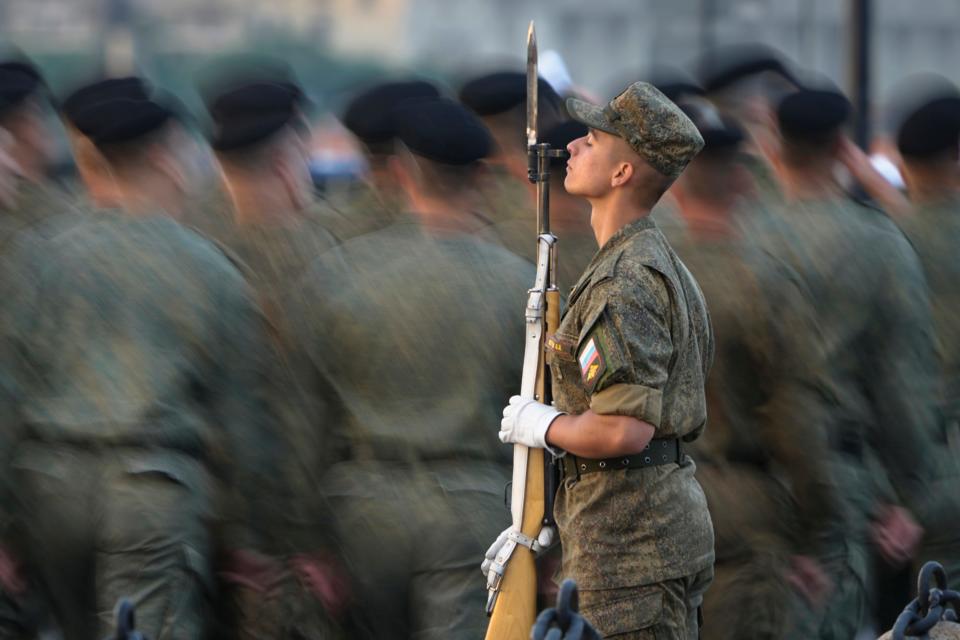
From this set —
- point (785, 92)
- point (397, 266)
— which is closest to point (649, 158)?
point (397, 266)

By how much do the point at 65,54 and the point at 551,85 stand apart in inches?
188

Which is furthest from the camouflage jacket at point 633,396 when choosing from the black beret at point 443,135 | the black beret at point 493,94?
the black beret at point 493,94

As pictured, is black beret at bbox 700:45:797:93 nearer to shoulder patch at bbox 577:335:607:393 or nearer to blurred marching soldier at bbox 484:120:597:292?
blurred marching soldier at bbox 484:120:597:292

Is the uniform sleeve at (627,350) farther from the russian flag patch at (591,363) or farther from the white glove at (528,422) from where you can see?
the white glove at (528,422)

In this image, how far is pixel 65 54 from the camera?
10.2m

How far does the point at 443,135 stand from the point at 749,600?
5.15 feet

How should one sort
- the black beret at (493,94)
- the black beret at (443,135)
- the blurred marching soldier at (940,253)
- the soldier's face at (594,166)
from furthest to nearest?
the black beret at (493,94) < the blurred marching soldier at (940,253) < the black beret at (443,135) < the soldier's face at (594,166)

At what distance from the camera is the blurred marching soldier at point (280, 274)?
474 cm

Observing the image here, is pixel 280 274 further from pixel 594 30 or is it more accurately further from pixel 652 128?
pixel 594 30

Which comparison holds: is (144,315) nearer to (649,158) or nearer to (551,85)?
(649,158)

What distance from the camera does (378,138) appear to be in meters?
5.57

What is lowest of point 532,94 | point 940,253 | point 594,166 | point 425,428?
point 940,253

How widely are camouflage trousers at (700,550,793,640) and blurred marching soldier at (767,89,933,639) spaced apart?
0.09m

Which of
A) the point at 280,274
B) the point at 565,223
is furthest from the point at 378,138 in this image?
the point at 565,223
